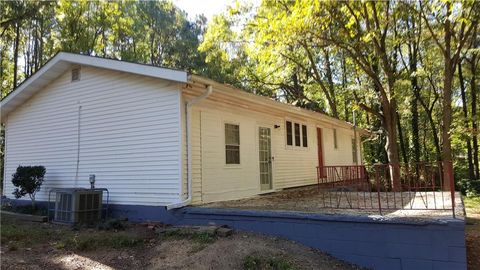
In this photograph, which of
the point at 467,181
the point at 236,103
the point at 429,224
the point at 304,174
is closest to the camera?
the point at 429,224

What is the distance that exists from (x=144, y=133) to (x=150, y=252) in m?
2.97

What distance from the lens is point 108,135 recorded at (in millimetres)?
8992

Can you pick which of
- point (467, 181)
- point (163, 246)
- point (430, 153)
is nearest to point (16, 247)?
point (163, 246)

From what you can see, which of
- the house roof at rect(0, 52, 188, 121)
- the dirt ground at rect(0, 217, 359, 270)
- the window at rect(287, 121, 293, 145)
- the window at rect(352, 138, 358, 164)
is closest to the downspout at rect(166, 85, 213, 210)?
the house roof at rect(0, 52, 188, 121)

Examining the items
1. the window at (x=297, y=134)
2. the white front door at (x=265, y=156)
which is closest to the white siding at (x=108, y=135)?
the white front door at (x=265, y=156)

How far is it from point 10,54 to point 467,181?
88.7 feet

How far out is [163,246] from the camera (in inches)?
253

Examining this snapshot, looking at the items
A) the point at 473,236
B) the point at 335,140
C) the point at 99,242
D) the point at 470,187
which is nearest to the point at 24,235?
the point at 99,242

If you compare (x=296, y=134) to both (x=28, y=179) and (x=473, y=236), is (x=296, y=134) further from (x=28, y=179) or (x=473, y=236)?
(x=28, y=179)

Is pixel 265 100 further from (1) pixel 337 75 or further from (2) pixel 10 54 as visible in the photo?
(2) pixel 10 54

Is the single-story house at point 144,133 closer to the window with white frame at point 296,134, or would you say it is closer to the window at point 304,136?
the window with white frame at point 296,134

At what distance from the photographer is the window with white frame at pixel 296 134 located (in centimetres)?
1226

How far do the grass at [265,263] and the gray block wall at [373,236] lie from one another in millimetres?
906

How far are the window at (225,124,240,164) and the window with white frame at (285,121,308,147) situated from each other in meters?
2.89
